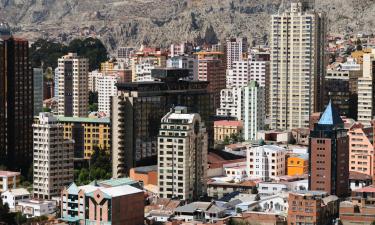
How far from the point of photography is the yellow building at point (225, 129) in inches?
1743

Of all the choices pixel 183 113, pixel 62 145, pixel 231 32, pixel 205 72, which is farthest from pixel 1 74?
pixel 231 32

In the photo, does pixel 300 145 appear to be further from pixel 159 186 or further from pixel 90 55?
pixel 90 55

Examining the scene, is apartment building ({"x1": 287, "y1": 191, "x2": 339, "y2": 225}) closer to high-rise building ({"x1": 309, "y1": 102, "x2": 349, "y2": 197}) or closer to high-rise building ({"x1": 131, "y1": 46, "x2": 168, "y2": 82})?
high-rise building ({"x1": 309, "y1": 102, "x2": 349, "y2": 197})

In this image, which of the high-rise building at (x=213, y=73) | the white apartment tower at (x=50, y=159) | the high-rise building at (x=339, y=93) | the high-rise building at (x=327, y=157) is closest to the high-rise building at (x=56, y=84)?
the high-rise building at (x=213, y=73)

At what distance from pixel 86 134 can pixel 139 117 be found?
4.97 metres

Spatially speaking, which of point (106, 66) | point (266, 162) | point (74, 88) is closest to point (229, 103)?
point (74, 88)

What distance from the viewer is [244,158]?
3709cm

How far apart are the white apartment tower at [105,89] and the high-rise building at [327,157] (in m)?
19.1

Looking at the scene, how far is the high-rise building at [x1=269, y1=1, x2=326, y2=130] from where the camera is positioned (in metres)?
43.1

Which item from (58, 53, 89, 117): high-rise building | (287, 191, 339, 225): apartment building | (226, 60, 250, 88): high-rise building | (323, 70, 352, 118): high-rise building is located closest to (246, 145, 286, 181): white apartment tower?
(287, 191, 339, 225): apartment building

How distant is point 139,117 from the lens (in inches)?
1391

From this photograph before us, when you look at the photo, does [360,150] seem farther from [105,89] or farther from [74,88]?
[105,89]

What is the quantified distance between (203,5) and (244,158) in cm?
4483

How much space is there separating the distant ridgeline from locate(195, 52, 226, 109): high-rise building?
921cm
